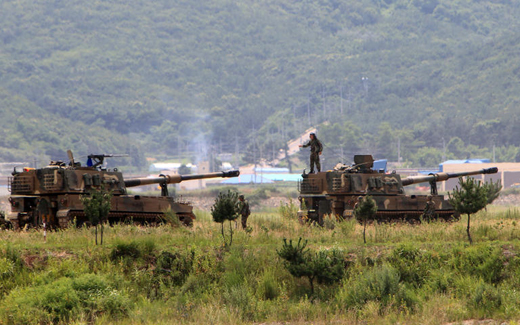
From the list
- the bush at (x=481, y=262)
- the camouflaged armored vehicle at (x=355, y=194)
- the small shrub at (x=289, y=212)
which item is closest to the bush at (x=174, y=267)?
the bush at (x=481, y=262)

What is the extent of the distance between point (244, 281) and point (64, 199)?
9.61m

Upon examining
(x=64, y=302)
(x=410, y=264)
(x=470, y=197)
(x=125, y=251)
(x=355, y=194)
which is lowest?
(x=64, y=302)

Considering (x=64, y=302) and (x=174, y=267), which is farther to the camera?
(x=174, y=267)

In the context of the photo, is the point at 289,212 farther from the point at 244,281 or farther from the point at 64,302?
the point at 64,302

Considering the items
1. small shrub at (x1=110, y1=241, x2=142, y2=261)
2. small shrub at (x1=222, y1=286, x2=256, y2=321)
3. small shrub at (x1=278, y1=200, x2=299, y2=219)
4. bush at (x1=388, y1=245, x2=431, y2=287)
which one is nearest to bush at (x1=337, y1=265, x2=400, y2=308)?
bush at (x1=388, y1=245, x2=431, y2=287)

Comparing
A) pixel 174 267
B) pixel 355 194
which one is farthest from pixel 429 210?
pixel 174 267

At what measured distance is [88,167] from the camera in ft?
105

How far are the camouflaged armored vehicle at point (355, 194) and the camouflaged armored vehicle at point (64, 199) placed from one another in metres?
6.52

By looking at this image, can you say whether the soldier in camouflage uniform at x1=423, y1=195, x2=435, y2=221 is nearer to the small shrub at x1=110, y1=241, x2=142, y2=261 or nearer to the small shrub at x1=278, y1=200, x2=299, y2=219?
the small shrub at x1=278, y1=200, x2=299, y2=219

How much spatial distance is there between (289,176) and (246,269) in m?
113

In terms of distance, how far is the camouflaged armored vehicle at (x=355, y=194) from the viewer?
3444 cm

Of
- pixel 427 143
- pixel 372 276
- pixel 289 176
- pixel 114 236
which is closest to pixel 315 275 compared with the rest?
pixel 372 276

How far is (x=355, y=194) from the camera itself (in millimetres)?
34438

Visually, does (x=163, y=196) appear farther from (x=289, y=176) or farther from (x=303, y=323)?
(x=289, y=176)
